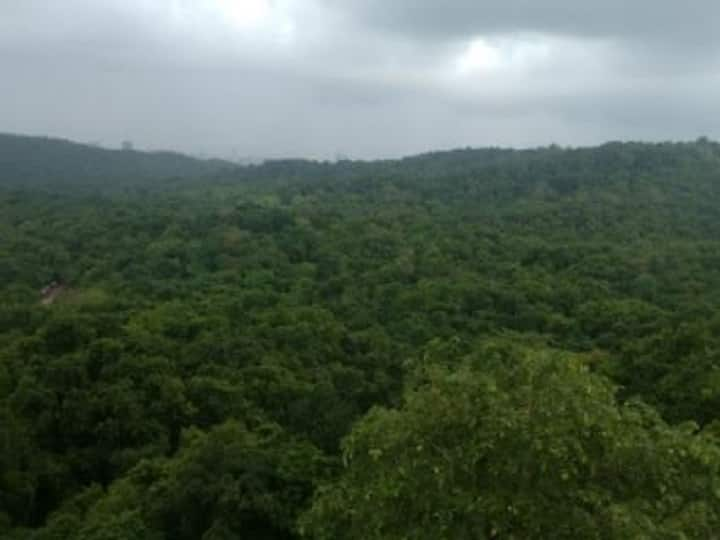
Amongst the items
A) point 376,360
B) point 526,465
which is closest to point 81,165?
point 376,360

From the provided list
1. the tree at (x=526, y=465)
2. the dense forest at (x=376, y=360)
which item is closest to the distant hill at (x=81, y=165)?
the dense forest at (x=376, y=360)

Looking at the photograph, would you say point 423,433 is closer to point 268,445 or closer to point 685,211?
point 268,445

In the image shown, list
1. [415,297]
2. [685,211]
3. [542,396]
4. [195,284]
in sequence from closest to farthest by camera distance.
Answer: [542,396] → [415,297] → [195,284] → [685,211]

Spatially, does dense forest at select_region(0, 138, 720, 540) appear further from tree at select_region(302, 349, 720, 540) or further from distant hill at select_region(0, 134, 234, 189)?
distant hill at select_region(0, 134, 234, 189)

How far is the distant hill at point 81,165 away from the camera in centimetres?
11725

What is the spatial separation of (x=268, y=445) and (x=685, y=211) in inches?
1901

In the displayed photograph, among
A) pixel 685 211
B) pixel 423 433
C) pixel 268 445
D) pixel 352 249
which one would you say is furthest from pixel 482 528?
pixel 685 211

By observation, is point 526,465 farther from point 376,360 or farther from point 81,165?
point 81,165

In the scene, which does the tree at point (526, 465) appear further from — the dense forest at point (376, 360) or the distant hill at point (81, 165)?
the distant hill at point (81, 165)

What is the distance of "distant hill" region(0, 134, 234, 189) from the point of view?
385 feet

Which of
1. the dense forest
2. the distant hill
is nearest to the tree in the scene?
the dense forest

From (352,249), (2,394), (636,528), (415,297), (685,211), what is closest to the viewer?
(636,528)

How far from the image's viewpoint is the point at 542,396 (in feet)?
28.9

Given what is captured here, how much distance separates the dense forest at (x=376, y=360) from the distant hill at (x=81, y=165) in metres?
40.9
